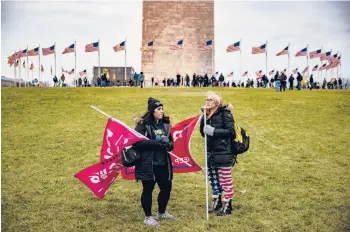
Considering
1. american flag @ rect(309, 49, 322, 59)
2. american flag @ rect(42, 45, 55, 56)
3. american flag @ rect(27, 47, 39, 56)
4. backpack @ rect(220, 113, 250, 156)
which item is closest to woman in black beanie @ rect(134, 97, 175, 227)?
backpack @ rect(220, 113, 250, 156)

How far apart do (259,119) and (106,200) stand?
9.73 metres

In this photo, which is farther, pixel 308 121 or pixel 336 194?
pixel 308 121

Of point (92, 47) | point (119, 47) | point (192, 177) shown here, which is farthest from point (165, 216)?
point (119, 47)

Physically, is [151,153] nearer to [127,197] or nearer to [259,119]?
[127,197]

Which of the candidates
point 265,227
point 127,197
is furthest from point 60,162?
point 265,227

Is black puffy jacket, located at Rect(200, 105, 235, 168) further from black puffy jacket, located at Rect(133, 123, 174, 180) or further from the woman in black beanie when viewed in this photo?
black puffy jacket, located at Rect(133, 123, 174, 180)

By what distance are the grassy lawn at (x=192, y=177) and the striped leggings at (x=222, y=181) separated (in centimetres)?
38

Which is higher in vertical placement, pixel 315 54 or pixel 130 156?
pixel 315 54

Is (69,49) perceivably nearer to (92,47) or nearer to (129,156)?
(92,47)

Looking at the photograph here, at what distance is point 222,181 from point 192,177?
2931 mm

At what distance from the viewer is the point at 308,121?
1700 cm

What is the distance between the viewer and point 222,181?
7.48 meters

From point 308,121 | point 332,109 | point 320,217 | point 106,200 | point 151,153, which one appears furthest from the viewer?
point 332,109

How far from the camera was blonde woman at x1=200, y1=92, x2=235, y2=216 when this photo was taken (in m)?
7.30
